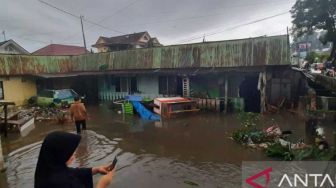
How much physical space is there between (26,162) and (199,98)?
1239cm

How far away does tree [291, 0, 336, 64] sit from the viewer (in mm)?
24219

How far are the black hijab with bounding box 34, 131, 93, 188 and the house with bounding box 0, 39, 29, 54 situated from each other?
3676 centimetres

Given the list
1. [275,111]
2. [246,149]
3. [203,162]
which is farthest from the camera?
[275,111]

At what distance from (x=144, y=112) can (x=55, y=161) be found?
1520cm

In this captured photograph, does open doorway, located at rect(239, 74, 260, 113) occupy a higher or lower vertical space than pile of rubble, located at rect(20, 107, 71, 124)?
higher

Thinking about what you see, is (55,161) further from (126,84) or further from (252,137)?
(126,84)

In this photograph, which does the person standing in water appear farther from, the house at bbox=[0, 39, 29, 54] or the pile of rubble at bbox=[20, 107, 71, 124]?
the house at bbox=[0, 39, 29, 54]

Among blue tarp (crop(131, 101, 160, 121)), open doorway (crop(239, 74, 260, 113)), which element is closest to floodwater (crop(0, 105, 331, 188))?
blue tarp (crop(131, 101, 160, 121))

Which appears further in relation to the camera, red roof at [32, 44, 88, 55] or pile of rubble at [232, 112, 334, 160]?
red roof at [32, 44, 88, 55]

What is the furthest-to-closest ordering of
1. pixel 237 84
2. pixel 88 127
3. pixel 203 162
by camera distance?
pixel 237 84
pixel 88 127
pixel 203 162

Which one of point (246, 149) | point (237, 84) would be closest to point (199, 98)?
point (237, 84)

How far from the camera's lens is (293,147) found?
31.1 ft

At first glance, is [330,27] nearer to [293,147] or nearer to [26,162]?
[293,147]

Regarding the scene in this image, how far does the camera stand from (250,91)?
19.1 m
